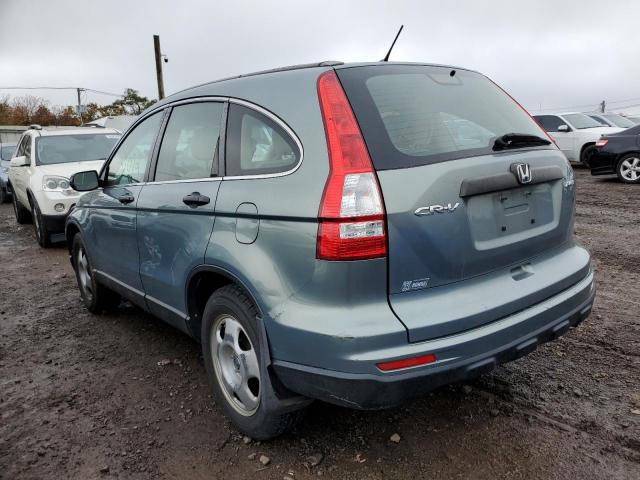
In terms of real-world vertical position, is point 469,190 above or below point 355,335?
above

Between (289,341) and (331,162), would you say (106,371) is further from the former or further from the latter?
(331,162)

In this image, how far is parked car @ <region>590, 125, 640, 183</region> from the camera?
1087 centimetres

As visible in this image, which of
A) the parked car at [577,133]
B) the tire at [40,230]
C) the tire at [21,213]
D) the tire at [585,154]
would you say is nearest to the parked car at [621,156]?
the parked car at [577,133]

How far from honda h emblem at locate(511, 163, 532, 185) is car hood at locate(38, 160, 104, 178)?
686 cm

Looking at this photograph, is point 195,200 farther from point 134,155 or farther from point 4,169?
point 4,169

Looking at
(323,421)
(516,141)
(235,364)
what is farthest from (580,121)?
(235,364)

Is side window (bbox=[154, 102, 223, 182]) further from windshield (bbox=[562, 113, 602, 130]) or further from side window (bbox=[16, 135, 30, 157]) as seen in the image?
windshield (bbox=[562, 113, 602, 130])

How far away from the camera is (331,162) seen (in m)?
2.03

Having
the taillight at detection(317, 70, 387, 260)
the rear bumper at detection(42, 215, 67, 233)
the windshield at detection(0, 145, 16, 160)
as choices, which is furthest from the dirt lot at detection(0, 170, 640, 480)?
the windshield at detection(0, 145, 16, 160)

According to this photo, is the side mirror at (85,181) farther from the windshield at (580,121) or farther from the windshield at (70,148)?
the windshield at (580,121)

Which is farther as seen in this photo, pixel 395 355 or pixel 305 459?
pixel 305 459

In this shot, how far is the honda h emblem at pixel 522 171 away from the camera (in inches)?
90.0

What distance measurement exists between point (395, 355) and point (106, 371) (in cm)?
243

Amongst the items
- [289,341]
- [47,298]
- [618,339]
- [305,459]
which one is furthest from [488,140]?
[47,298]
